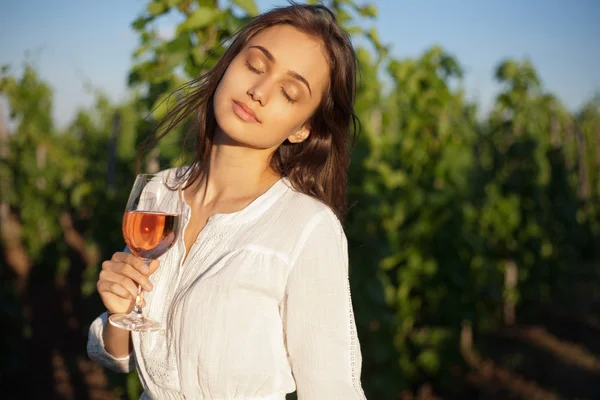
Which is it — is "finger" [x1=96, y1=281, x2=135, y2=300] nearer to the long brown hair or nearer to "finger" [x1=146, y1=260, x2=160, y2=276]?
"finger" [x1=146, y1=260, x2=160, y2=276]

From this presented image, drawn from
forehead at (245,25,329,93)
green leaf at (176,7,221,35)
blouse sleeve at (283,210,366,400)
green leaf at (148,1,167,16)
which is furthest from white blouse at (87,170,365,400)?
green leaf at (148,1,167,16)

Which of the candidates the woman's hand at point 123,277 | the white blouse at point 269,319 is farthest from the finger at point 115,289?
the white blouse at point 269,319

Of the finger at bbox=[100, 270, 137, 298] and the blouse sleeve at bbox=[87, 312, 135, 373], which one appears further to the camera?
the blouse sleeve at bbox=[87, 312, 135, 373]

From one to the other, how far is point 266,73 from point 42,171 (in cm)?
792

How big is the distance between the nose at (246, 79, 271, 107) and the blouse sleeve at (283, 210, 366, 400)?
0.32m

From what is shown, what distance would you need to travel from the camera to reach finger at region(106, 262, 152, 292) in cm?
146

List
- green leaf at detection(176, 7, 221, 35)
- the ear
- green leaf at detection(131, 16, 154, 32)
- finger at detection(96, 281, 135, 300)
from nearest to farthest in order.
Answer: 1. finger at detection(96, 281, 135, 300)
2. the ear
3. green leaf at detection(176, 7, 221, 35)
4. green leaf at detection(131, 16, 154, 32)

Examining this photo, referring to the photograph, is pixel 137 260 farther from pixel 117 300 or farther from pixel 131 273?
pixel 117 300

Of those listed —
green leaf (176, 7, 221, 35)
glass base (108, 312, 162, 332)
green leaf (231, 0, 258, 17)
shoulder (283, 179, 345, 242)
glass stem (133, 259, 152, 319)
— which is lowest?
glass base (108, 312, 162, 332)

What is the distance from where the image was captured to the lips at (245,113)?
4.89 ft

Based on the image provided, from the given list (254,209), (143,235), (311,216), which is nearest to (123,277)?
(143,235)

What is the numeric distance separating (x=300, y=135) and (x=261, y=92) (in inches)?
10.7

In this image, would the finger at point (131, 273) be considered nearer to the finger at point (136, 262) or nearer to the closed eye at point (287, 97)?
the finger at point (136, 262)

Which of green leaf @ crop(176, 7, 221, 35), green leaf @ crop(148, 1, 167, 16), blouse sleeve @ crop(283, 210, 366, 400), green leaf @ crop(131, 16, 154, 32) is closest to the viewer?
blouse sleeve @ crop(283, 210, 366, 400)
